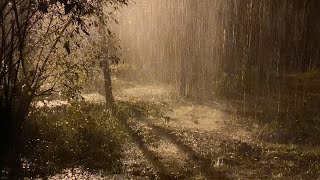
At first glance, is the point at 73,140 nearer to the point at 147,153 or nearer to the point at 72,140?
the point at 72,140

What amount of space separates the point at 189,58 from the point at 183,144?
9334 mm

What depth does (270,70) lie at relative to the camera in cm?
2048

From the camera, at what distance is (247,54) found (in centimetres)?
2044

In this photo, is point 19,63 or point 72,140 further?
point 72,140

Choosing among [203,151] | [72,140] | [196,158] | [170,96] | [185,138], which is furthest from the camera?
[170,96]

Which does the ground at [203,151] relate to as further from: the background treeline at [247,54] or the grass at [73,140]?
the background treeline at [247,54]

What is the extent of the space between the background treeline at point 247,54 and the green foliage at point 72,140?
4575mm

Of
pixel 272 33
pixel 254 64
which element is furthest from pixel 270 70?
pixel 272 33

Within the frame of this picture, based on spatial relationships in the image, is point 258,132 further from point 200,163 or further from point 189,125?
point 200,163

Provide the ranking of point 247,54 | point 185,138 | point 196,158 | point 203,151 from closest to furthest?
point 196,158 → point 203,151 → point 185,138 → point 247,54

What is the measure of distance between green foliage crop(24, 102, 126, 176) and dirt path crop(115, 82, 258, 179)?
0.60 metres

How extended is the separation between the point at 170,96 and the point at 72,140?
697 cm

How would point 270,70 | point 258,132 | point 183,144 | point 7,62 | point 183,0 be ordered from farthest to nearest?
1. point 270,70
2. point 183,0
3. point 258,132
4. point 183,144
5. point 7,62

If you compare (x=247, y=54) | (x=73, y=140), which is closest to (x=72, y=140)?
(x=73, y=140)
